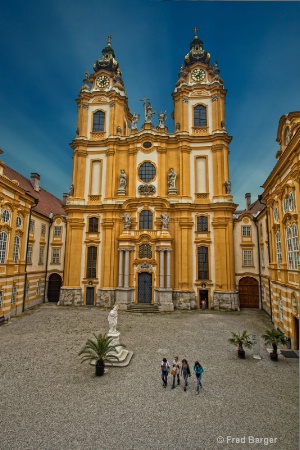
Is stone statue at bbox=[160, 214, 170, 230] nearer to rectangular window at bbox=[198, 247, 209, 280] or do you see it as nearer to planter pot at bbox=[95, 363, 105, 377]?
rectangular window at bbox=[198, 247, 209, 280]

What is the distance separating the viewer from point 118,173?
32.6m

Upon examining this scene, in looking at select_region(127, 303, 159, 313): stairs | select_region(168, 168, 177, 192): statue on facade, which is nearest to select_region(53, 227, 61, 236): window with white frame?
select_region(127, 303, 159, 313): stairs

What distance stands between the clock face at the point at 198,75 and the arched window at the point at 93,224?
2181cm

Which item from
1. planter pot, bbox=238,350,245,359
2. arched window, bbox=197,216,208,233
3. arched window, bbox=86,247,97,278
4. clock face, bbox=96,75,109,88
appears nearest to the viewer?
planter pot, bbox=238,350,245,359

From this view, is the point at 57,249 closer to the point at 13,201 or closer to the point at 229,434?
the point at 13,201

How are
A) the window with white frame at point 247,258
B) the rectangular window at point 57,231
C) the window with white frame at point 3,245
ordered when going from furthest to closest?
1. the rectangular window at point 57,231
2. the window with white frame at point 247,258
3. the window with white frame at point 3,245

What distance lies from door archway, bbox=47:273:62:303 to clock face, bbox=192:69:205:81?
30.2 m

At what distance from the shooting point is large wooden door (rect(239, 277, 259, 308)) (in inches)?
1166

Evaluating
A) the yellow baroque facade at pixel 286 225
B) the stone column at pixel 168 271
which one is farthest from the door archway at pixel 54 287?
the yellow baroque facade at pixel 286 225

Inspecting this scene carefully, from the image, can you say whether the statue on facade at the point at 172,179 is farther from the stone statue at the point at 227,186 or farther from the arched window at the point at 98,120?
the arched window at the point at 98,120

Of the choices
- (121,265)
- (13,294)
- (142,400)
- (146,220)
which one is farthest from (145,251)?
(142,400)

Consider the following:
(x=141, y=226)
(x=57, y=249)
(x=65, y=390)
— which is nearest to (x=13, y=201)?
(x=57, y=249)

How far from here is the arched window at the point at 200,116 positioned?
1293 inches

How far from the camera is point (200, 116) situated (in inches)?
1300
